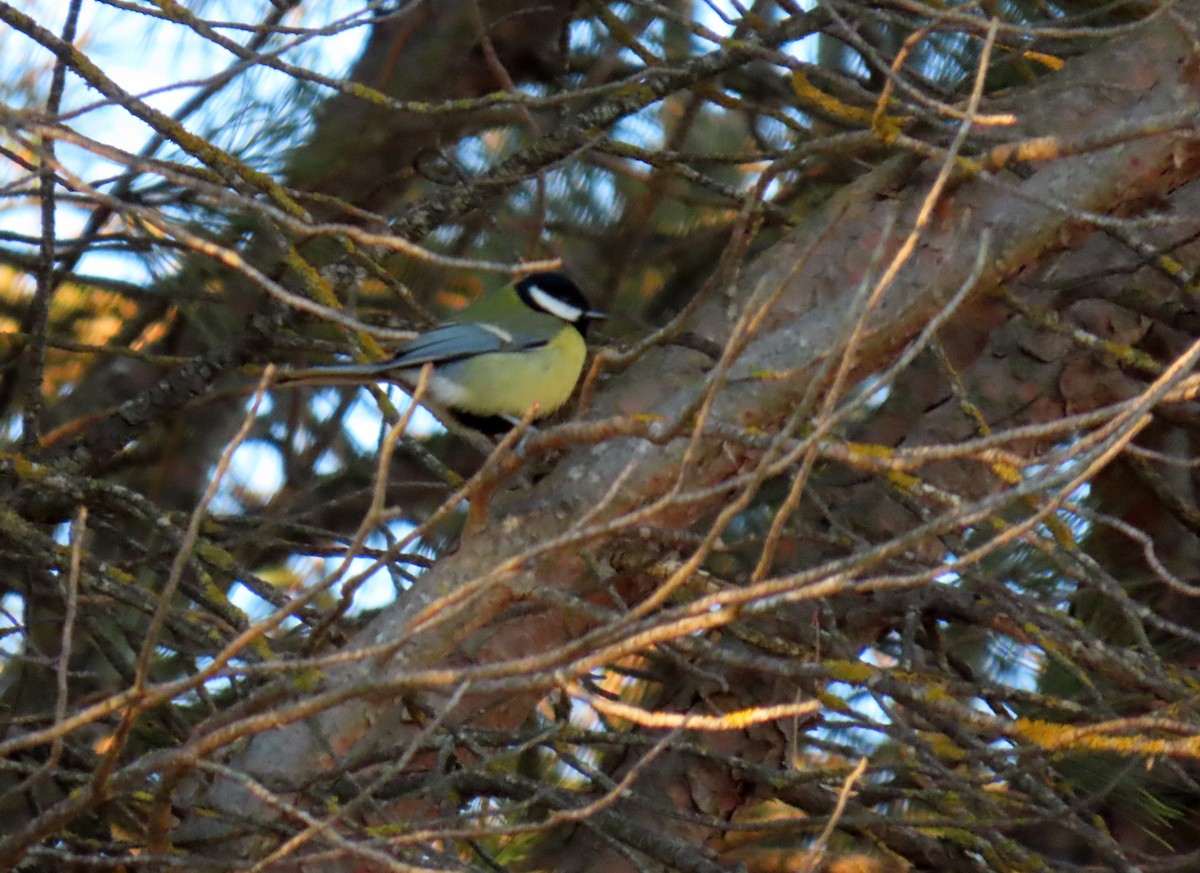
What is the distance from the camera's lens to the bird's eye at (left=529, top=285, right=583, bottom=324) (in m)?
3.68

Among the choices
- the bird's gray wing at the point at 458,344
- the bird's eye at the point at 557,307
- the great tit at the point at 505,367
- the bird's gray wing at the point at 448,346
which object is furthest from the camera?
the bird's eye at the point at 557,307

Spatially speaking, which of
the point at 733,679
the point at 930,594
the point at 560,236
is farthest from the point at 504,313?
the point at 930,594

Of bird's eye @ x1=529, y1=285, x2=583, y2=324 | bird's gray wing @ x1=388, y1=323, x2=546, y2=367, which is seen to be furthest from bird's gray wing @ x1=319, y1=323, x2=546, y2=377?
bird's eye @ x1=529, y1=285, x2=583, y2=324

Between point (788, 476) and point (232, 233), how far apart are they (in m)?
1.40

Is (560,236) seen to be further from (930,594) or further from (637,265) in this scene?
(930,594)

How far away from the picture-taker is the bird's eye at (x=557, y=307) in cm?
368

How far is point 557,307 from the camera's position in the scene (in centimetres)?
368

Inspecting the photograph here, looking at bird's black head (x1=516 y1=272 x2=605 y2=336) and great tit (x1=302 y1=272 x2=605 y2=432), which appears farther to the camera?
bird's black head (x1=516 y1=272 x2=605 y2=336)

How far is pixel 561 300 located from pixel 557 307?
29mm

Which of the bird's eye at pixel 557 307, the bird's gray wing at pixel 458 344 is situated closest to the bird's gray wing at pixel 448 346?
the bird's gray wing at pixel 458 344

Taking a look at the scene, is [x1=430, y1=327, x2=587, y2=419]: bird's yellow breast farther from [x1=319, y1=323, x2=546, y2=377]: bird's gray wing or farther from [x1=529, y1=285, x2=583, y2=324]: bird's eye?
[x1=529, y1=285, x2=583, y2=324]: bird's eye

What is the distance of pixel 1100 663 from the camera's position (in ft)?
7.02

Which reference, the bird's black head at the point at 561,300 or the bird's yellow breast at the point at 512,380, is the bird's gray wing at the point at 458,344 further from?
the bird's black head at the point at 561,300

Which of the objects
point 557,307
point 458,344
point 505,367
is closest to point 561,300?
point 557,307
